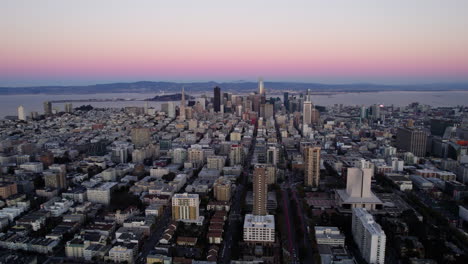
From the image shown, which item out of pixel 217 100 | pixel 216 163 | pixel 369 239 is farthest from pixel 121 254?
pixel 217 100

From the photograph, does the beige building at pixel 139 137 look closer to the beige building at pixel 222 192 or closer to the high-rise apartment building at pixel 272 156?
the high-rise apartment building at pixel 272 156

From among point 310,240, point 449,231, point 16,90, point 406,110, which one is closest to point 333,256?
point 310,240

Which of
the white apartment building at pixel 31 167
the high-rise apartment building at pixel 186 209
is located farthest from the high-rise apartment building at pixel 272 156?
the white apartment building at pixel 31 167

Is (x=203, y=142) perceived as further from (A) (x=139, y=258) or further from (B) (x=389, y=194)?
(A) (x=139, y=258)

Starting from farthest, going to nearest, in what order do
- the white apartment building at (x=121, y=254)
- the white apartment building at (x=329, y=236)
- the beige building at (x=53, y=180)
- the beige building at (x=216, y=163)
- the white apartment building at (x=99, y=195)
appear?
1. the beige building at (x=216, y=163)
2. the beige building at (x=53, y=180)
3. the white apartment building at (x=99, y=195)
4. the white apartment building at (x=329, y=236)
5. the white apartment building at (x=121, y=254)

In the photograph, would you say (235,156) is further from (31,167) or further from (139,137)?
(31,167)

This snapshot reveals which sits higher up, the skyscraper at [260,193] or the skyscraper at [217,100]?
the skyscraper at [217,100]
